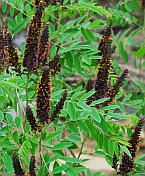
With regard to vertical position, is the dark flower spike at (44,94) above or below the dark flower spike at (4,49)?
below

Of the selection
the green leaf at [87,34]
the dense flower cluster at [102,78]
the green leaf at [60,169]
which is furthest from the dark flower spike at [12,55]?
the green leaf at [87,34]

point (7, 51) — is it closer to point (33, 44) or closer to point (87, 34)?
point (33, 44)

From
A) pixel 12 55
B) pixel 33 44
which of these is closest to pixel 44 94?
pixel 33 44

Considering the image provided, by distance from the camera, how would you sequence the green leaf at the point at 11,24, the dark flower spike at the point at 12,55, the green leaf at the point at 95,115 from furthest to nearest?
the green leaf at the point at 11,24, the dark flower spike at the point at 12,55, the green leaf at the point at 95,115

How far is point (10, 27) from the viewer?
2715mm

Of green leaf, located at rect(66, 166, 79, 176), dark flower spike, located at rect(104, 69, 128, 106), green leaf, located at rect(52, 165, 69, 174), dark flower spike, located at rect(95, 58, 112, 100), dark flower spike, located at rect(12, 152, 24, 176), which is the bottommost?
green leaf, located at rect(66, 166, 79, 176)

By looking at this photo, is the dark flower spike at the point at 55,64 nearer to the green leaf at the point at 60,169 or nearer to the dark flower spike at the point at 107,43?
the dark flower spike at the point at 107,43

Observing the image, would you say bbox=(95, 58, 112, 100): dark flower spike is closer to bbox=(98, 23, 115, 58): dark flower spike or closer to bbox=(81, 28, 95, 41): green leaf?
bbox=(98, 23, 115, 58): dark flower spike

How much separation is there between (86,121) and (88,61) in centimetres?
42

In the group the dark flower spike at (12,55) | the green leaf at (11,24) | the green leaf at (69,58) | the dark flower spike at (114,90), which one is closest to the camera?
the dark flower spike at (12,55)

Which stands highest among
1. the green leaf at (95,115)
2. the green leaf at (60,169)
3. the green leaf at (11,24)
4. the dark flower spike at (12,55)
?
the green leaf at (11,24)

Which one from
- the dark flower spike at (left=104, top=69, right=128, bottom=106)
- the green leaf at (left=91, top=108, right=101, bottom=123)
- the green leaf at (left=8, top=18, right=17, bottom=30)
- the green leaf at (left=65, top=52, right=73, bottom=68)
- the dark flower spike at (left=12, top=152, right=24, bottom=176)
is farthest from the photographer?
the green leaf at (left=8, top=18, right=17, bottom=30)

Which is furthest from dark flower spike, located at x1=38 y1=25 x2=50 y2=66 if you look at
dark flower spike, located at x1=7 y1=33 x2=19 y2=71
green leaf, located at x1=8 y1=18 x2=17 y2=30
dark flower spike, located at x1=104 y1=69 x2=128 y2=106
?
green leaf, located at x1=8 y1=18 x2=17 y2=30

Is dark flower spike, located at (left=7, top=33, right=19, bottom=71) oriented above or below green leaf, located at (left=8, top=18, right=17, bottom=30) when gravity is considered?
below
